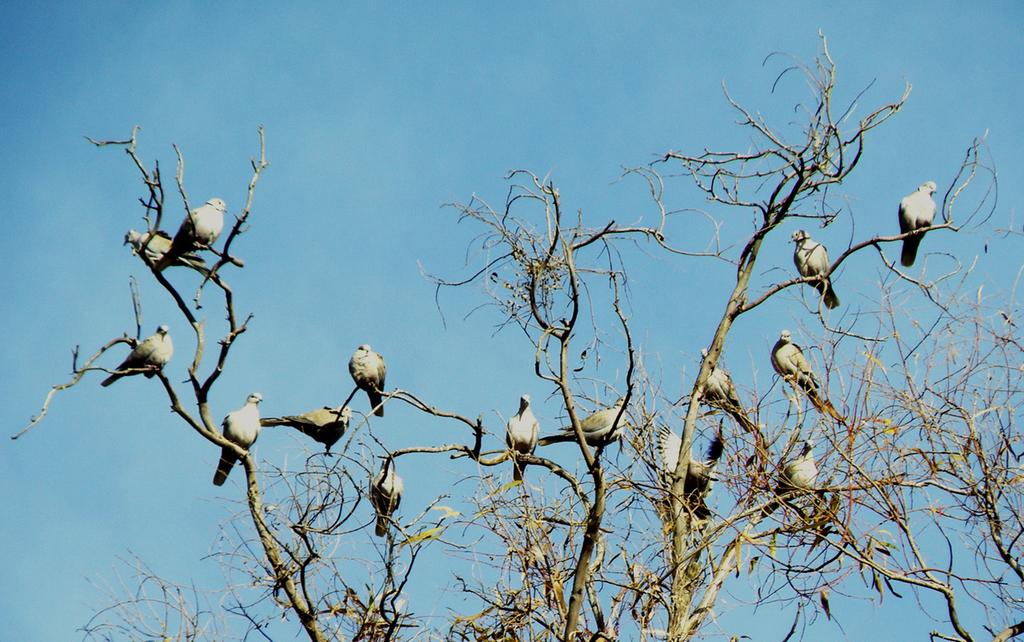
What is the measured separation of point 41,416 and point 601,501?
8.04ft

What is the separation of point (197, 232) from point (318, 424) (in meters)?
1.37

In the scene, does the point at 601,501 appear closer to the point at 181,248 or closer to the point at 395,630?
→ the point at 395,630

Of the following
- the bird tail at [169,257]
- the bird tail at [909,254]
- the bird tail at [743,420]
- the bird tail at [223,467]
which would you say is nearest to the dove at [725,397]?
the bird tail at [743,420]

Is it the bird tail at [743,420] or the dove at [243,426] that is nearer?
the bird tail at [743,420]

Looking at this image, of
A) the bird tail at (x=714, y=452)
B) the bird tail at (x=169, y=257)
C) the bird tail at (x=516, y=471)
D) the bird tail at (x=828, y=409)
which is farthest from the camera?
the bird tail at (x=169, y=257)

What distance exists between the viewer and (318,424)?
311 inches

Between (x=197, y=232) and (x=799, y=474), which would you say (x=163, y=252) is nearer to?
(x=197, y=232)

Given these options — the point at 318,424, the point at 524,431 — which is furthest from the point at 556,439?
the point at 318,424

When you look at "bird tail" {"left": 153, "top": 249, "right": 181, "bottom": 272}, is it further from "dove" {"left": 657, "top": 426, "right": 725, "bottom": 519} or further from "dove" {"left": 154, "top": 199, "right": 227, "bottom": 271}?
"dove" {"left": 657, "top": 426, "right": 725, "bottom": 519}

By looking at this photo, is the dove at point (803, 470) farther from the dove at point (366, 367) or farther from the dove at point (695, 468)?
the dove at point (366, 367)

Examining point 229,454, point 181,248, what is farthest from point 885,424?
point 181,248

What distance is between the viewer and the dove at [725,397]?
5.78 meters

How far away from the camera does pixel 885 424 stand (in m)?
5.65

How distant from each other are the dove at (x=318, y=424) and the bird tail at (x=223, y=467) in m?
0.51
